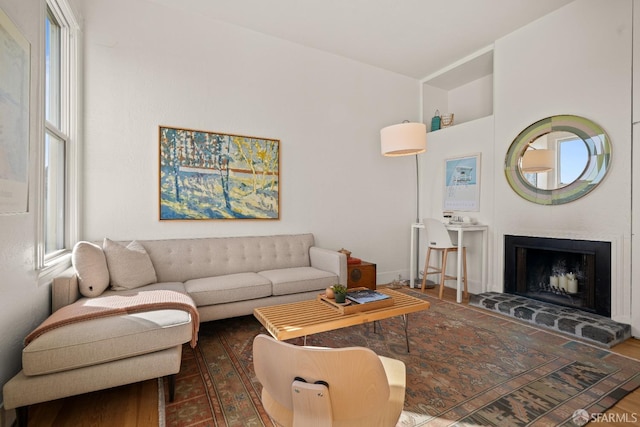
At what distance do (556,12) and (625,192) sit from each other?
2.06 meters

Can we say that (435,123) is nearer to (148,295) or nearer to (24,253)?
(148,295)

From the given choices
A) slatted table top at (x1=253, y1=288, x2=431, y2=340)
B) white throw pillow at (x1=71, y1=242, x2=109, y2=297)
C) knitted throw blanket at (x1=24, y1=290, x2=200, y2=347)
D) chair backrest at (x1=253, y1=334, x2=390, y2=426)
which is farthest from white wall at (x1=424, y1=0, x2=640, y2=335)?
white throw pillow at (x1=71, y1=242, x2=109, y2=297)

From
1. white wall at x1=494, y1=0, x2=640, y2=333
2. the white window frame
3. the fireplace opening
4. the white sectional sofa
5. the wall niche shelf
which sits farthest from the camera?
the wall niche shelf

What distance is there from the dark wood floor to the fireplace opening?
4.55ft

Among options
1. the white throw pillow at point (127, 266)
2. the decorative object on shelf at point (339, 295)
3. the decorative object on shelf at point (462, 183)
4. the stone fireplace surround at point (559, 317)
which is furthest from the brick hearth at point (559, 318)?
the white throw pillow at point (127, 266)

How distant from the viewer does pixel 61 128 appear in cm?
264

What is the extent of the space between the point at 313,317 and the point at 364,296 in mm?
516

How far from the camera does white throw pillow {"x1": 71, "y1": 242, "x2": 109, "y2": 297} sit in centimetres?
219

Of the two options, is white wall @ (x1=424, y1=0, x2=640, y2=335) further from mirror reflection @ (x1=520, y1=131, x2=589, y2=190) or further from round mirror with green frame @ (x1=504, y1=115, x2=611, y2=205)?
mirror reflection @ (x1=520, y1=131, x2=589, y2=190)

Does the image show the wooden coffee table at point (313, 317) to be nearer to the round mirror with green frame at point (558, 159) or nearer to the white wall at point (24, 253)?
the white wall at point (24, 253)

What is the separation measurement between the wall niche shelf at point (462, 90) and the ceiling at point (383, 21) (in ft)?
0.71

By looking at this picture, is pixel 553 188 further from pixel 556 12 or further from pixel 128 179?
pixel 128 179

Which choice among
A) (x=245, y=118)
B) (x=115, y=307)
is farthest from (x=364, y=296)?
(x=245, y=118)

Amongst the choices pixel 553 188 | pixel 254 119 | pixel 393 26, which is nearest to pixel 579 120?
pixel 553 188
